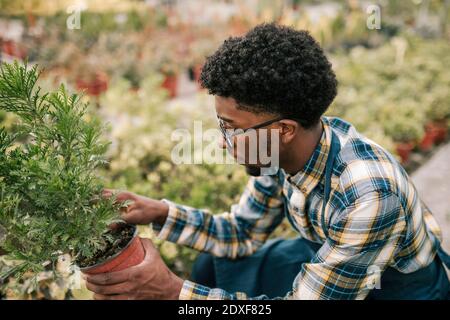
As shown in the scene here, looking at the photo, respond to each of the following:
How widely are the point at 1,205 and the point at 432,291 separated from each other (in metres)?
1.72

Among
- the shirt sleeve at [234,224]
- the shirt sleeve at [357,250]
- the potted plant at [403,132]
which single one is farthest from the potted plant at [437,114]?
the shirt sleeve at [357,250]

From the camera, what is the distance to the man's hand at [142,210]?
6.03 ft

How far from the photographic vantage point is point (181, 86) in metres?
8.00

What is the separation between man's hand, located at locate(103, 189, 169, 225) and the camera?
1837 millimetres

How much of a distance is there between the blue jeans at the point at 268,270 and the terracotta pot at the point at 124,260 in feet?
2.15

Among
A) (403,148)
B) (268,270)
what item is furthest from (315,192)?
(403,148)

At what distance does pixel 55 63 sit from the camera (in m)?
6.59

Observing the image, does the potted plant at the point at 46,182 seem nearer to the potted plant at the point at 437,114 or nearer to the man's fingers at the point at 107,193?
the man's fingers at the point at 107,193

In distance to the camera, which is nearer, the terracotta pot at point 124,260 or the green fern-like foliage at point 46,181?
the green fern-like foliage at point 46,181

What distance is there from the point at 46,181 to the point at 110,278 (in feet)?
1.49

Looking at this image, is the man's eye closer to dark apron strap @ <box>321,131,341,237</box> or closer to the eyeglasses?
the eyeglasses

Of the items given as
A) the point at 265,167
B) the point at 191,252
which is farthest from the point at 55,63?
the point at 265,167

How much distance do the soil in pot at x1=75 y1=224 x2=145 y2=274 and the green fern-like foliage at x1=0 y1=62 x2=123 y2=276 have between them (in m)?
0.10

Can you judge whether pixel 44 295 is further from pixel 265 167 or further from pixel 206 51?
pixel 206 51
